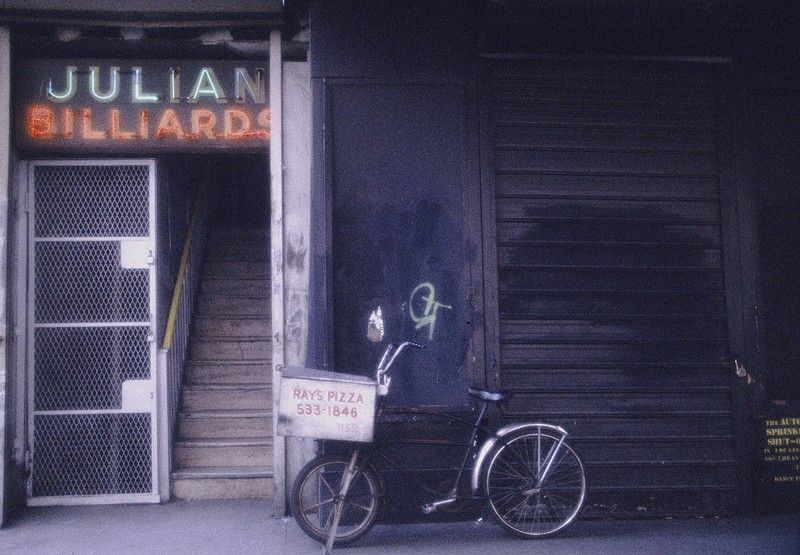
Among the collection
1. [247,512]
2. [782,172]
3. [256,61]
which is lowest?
[247,512]

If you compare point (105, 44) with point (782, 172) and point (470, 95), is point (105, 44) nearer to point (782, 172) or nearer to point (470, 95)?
point (470, 95)

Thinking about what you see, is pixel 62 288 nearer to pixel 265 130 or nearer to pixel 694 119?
pixel 265 130

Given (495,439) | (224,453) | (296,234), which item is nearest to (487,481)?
(495,439)

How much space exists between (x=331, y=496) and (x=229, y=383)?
2.72m

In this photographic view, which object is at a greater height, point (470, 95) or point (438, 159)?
point (470, 95)

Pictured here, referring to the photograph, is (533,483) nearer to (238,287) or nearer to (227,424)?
(227,424)

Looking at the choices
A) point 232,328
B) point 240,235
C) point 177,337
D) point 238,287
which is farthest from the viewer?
point 240,235

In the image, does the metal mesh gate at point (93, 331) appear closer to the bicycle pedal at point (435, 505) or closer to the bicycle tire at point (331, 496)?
the bicycle tire at point (331, 496)

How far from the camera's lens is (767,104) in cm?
641

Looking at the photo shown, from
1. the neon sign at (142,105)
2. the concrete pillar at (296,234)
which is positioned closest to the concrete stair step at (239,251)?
the neon sign at (142,105)

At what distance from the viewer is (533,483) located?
5535 mm

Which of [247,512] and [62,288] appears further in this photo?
[62,288]

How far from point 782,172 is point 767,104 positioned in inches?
24.1

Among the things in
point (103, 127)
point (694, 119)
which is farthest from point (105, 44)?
point (694, 119)
